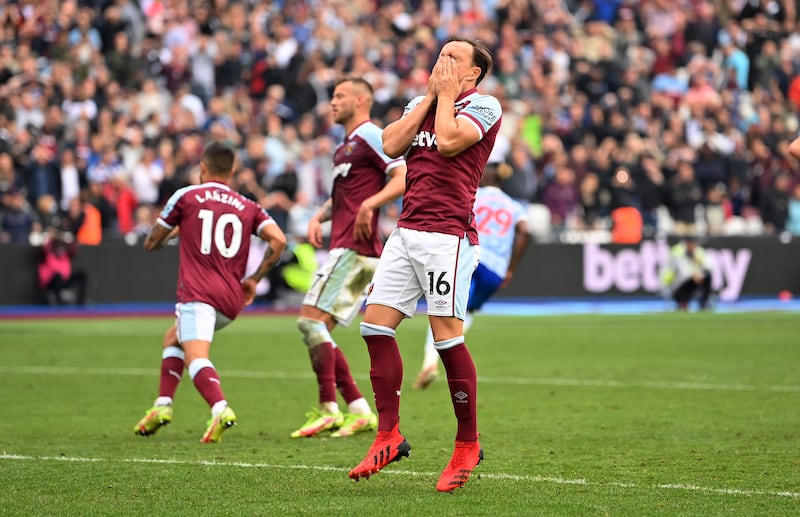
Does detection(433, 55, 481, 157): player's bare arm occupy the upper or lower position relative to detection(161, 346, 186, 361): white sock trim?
upper

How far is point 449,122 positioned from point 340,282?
10.6 feet

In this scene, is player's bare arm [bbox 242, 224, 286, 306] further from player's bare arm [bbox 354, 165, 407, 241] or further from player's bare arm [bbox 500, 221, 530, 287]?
player's bare arm [bbox 500, 221, 530, 287]

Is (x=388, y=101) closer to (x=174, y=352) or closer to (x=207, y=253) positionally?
(x=174, y=352)

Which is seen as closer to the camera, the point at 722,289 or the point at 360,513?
the point at 360,513

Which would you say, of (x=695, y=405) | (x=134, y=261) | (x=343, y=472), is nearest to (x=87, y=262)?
(x=134, y=261)

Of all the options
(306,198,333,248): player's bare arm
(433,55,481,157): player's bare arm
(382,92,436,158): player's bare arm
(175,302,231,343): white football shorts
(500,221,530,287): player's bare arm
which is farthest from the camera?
(500,221,530,287): player's bare arm

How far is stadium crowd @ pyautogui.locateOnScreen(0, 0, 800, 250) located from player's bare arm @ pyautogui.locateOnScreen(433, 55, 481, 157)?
15979 mm

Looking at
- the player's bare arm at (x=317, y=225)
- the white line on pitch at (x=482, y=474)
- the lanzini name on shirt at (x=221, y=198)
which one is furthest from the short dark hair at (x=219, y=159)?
the white line on pitch at (x=482, y=474)

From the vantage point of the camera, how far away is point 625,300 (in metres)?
27.0

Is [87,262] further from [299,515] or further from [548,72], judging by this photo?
[299,515]

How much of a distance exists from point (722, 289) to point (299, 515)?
22.2 m

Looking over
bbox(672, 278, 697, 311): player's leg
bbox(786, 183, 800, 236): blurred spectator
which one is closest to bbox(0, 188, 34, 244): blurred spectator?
bbox(672, 278, 697, 311): player's leg

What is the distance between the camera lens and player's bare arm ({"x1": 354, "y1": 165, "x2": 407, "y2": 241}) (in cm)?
934

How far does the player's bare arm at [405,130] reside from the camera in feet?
23.4
